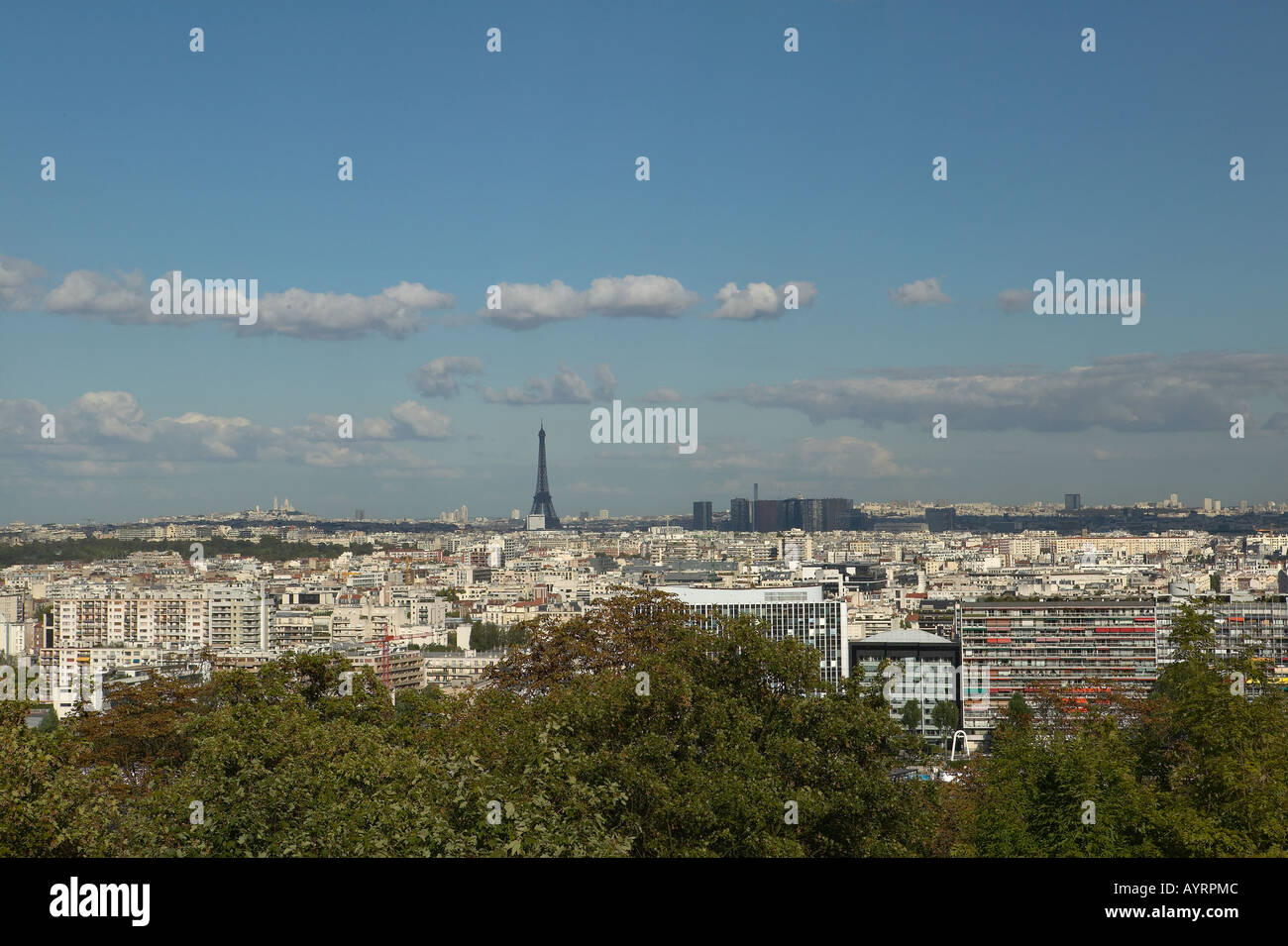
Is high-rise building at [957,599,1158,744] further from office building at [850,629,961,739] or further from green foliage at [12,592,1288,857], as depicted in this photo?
green foliage at [12,592,1288,857]

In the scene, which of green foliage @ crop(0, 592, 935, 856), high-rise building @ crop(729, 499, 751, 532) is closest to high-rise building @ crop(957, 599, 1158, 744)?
green foliage @ crop(0, 592, 935, 856)

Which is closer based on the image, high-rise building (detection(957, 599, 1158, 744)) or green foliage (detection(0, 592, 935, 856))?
green foliage (detection(0, 592, 935, 856))

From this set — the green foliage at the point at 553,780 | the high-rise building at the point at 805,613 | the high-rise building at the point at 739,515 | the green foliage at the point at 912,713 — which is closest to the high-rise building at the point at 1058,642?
the green foliage at the point at 912,713

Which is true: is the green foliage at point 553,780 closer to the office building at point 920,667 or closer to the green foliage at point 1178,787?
the green foliage at point 1178,787

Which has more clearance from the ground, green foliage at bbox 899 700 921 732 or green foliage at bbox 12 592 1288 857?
green foliage at bbox 12 592 1288 857
